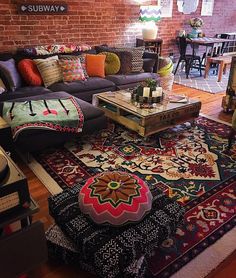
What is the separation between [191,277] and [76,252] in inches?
26.1

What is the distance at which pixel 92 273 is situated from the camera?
153cm

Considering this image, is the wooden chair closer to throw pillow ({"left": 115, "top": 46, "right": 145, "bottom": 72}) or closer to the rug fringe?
throw pillow ({"left": 115, "top": 46, "right": 145, "bottom": 72})

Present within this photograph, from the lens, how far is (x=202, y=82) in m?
5.36

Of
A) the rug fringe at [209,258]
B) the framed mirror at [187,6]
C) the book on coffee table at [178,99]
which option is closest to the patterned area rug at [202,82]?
the framed mirror at [187,6]

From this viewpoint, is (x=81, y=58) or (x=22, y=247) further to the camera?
(x=81, y=58)

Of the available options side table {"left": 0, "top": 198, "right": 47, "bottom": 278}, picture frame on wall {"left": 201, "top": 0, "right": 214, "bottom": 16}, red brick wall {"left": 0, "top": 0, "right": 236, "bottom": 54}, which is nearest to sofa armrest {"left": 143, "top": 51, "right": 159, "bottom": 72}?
red brick wall {"left": 0, "top": 0, "right": 236, "bottom": 54}

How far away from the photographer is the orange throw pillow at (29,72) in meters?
3.58

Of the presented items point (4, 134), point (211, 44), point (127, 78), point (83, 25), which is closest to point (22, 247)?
point (4, 134)

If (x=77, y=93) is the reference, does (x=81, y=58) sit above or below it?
above

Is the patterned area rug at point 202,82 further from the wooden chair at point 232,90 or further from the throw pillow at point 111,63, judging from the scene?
the throw pillow at point 111,63

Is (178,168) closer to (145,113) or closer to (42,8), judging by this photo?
(145,113)

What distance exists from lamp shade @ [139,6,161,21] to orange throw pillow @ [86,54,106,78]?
1518 millimetres

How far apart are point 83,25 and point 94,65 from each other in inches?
38.4

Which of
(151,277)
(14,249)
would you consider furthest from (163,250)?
(14,249)
